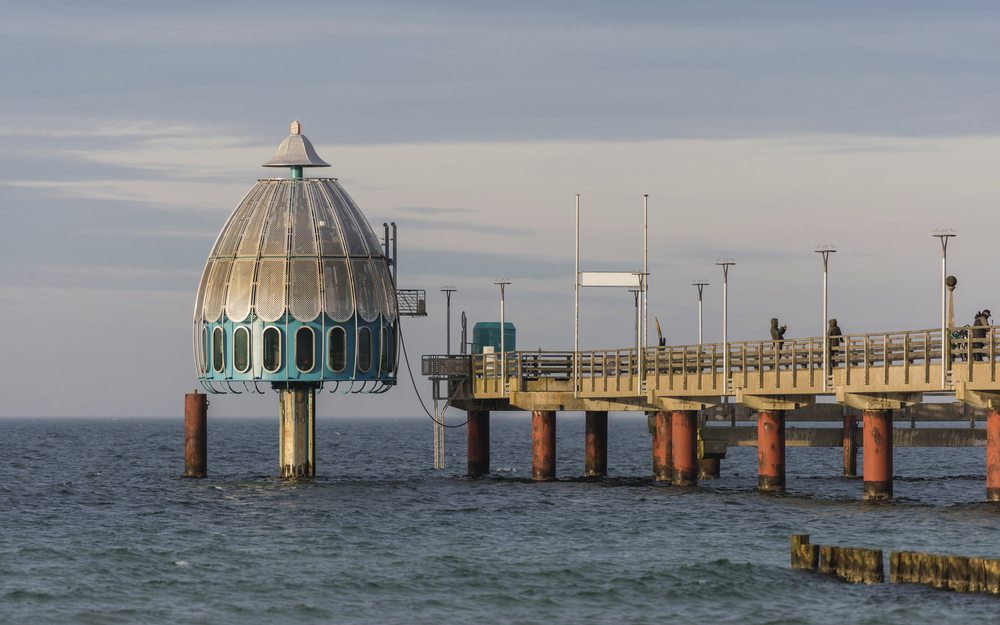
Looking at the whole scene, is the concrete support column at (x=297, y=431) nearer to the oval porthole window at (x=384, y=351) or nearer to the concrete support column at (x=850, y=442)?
the oval porthole window at (x=384, y=351)

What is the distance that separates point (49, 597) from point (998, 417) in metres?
24.1

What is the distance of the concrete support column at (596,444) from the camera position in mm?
54844

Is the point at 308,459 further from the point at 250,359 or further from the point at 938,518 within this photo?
the point at 938,518

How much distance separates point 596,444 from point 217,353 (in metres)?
15.6

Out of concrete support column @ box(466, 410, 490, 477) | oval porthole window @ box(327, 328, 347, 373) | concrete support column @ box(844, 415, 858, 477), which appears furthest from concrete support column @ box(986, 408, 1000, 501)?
concrete support column @ box(466, 410, 490, 477)

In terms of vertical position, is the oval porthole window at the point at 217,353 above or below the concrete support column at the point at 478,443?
above

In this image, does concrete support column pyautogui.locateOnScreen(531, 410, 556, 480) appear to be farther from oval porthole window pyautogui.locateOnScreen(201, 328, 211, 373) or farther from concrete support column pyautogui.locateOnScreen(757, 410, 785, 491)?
oval porthole window pyautogui.locateOnScreen(201, 328, 211, 373)

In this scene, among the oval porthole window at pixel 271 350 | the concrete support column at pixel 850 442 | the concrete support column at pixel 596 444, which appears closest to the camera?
the oval porthole window at pixel 271 350

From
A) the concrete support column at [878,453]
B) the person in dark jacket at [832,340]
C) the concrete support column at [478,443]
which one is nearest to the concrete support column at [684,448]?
the person in dark jacket at [832,340]

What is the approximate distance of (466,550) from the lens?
33625 millimetres

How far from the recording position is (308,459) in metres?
50.5

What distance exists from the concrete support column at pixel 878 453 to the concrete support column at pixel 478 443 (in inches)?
738

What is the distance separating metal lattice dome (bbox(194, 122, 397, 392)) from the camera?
1922 inches

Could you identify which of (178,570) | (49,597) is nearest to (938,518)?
(178,570)
